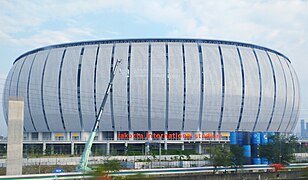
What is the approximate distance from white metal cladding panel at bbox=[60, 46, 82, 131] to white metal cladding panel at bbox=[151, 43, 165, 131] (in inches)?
488

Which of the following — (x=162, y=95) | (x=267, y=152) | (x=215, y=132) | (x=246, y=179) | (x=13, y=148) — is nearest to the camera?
(x=13, y=148)

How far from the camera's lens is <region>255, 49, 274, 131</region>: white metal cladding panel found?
64.4 m

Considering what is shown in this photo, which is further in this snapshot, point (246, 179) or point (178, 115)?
point (178, 115)

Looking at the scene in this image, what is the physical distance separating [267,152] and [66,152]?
105 feet

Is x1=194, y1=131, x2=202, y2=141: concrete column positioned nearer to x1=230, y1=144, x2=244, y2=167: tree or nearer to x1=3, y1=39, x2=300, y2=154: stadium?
x1=3, y1=39, x2=300, y2=154: stadium

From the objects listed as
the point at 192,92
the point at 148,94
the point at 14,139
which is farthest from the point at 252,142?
the point at 14,139

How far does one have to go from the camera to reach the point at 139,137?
59812 mm

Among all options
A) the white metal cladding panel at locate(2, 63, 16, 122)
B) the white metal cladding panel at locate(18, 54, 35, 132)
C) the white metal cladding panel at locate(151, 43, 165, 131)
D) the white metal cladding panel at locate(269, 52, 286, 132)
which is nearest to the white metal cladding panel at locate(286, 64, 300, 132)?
the white metal cladding panel at locate(269, 52, 286, 132)

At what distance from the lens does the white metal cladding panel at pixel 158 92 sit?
190ft

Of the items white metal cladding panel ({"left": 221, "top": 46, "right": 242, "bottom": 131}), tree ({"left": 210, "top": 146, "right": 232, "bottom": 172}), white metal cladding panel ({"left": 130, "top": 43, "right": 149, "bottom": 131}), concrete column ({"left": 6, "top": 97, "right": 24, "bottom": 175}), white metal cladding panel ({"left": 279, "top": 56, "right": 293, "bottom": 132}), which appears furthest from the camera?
white metal cladding panel ({"left": 279, "top": 56, "right": 293, "bottom": 132})

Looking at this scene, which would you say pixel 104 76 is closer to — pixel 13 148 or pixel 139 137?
pixel 139 137

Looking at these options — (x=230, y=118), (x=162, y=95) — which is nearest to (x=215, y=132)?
(x=230, y=118)

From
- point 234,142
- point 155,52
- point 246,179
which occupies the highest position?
point 155,52

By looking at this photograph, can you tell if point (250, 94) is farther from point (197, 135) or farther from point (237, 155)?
point (237, 155)
